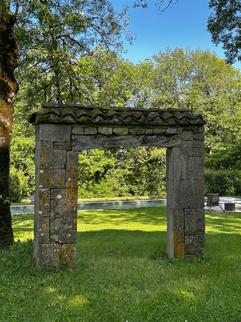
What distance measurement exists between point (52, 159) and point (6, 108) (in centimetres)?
270

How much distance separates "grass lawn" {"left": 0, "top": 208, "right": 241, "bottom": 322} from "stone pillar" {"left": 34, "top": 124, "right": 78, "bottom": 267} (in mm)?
318

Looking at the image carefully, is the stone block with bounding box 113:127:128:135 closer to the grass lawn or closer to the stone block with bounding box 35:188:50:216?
the stone block with bounding box 35:188:50:216

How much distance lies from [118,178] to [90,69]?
17586 millimetres

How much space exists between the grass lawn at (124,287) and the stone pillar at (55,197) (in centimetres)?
32

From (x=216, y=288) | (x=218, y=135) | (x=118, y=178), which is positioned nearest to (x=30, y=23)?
(x=216, y=288)

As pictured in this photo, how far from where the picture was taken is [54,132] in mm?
7594

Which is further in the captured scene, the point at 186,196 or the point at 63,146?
the point at 186,196

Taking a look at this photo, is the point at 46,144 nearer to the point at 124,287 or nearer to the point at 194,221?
the point at 124,287

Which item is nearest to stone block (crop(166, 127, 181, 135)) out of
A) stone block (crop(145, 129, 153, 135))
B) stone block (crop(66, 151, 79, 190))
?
stone block (crop(145, 129, 153, 135))

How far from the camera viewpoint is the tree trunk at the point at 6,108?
31.0 feet

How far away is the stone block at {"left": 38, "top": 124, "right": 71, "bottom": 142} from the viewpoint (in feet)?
24.8

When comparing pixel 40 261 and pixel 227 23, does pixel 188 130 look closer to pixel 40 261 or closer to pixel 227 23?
pixel 40 261

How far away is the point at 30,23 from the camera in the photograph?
13.4 meters

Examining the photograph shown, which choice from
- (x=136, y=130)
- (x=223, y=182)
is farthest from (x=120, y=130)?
(x=223, y=182)
